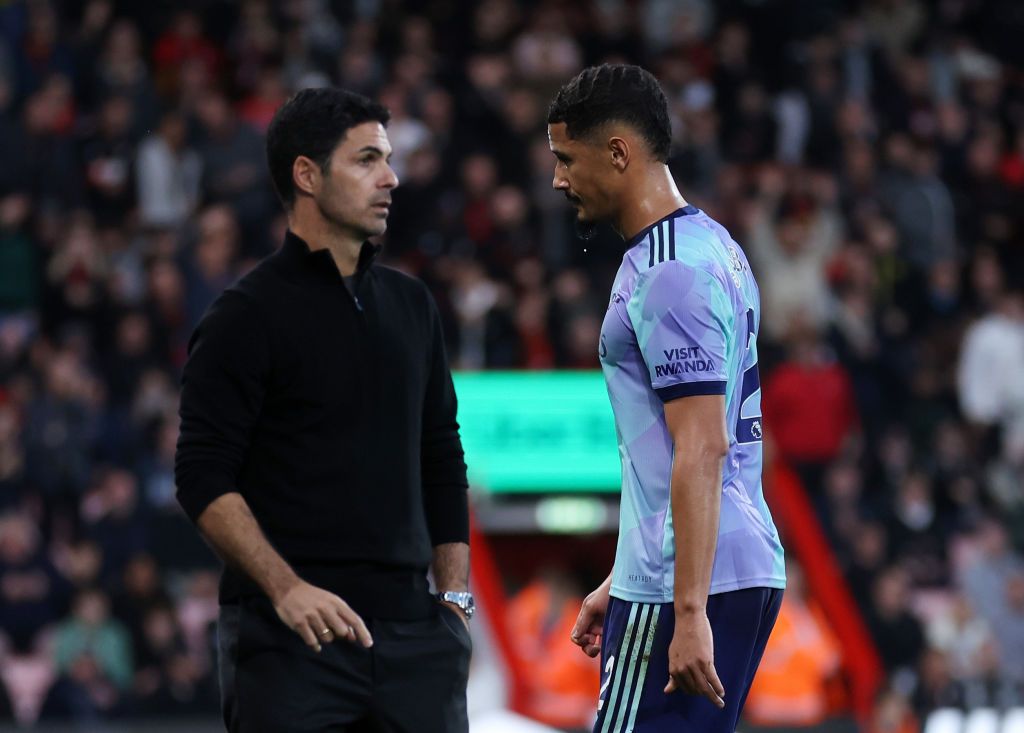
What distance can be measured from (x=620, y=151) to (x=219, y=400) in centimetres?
105

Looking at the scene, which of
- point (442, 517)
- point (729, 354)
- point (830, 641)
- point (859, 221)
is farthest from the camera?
point (859, 221)

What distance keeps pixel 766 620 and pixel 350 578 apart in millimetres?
941

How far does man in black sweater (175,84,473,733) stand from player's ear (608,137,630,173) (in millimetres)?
690

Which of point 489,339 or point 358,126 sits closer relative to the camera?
point 358,126

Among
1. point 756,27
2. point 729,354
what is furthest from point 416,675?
point 756,27

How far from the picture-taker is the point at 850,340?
45.5 feet

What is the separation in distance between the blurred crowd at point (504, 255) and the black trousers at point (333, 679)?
270 inches

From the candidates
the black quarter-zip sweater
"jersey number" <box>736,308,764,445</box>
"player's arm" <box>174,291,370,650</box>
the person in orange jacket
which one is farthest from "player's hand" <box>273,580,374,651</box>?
the person in orange jacket

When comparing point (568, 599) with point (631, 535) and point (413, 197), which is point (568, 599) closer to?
point (413, 197)

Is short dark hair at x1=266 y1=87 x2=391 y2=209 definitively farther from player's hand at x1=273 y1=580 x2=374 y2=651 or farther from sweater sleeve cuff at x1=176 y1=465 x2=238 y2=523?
player's hand at x1=273 y1=580 x2=374 y2=651

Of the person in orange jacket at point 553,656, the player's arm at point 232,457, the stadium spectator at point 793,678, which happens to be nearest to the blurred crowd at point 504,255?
the stadium spectator at point 793,678

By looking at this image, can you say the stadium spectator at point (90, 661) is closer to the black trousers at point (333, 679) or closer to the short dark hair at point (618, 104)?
the black trousers at point (333, 679)

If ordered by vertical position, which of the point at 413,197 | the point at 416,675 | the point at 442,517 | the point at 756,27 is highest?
the point at 756,27

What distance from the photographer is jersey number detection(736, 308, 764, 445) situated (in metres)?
3.77
